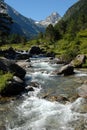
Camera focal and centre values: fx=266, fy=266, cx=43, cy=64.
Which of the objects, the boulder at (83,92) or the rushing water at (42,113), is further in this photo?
the boulder at (83,92)

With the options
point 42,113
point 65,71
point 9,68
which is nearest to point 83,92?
point 42,113

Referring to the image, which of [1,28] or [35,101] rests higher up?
[1,28]

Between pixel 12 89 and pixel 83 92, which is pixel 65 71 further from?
pixel 12 89

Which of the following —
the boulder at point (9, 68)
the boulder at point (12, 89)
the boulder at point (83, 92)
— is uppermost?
the boulder at point (9, 68)

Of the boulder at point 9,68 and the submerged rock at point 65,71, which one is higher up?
the boulder at point 9,68

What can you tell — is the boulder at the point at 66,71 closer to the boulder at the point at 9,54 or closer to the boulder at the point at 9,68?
the boulder at the point at 9,68

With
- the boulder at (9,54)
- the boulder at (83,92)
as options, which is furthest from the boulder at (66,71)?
the boulder at (9,54)

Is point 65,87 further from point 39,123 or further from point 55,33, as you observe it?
point 55,33

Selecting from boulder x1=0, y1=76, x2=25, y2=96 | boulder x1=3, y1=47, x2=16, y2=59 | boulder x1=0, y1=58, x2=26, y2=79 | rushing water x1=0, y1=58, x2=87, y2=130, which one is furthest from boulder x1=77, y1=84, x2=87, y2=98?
boulder x1=3, y1=47, x2=16, y2=59

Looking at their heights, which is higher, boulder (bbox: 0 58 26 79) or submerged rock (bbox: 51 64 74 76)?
boulder (bbox: 0 58 26 79)

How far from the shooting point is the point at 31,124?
21.7m

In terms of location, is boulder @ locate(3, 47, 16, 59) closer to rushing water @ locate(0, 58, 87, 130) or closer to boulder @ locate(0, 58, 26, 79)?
boulder @ locate(0, 58, 26, 79)

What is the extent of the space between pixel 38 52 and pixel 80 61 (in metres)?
54.3

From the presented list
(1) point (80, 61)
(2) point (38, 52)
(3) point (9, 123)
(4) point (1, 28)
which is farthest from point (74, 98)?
(2) point (38, 52)
